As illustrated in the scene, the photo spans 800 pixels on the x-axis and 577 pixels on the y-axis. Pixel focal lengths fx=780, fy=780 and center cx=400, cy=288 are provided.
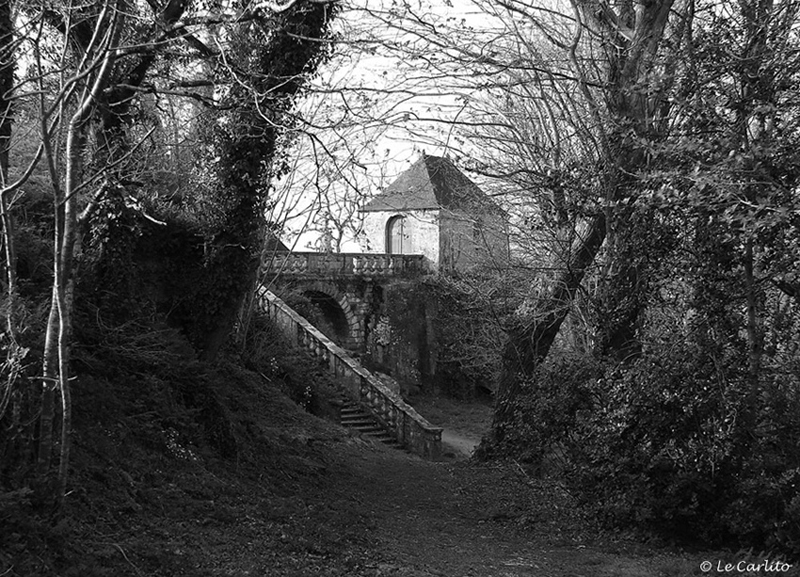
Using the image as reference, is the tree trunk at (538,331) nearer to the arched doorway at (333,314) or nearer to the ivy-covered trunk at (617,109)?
the ivy-covered trunk at (617,109)

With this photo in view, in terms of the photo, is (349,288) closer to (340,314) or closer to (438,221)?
(340,314)

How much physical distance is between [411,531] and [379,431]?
9.10 m

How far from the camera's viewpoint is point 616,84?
388 inches

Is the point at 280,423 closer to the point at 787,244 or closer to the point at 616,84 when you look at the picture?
the point at 616,84

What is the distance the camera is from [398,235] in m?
32.7

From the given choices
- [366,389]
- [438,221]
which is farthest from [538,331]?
[438,221]

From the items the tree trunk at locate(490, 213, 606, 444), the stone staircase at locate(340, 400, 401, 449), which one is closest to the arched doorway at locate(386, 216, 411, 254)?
the stone staircase at locate(340, 400, 401, 449)

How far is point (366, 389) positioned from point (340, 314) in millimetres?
8426

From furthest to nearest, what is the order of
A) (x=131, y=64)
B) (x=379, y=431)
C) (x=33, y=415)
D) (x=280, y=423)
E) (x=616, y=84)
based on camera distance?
1. (x=379, y=431)
2. (x=280, y=423)
3. (x=616, y=84)
4. (x=131, y=64)
5. (x=33, y=415)

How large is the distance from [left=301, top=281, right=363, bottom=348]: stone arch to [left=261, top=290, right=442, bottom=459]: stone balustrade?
18.7ft

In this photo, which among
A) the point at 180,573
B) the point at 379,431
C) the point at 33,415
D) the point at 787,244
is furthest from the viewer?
the point at 379,431

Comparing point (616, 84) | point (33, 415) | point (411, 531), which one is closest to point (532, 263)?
point (616, 84)

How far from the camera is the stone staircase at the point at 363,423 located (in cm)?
1702

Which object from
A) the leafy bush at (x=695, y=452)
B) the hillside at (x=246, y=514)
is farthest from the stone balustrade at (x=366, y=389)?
the leafy bush at (x=695, y=452)
